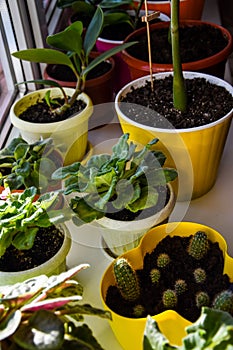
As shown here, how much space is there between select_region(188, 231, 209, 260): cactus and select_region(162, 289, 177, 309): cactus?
4.0 inches

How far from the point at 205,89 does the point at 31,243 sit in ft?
1.68

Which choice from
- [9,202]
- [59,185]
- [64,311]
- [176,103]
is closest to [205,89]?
[176,103]

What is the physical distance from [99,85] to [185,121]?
34 centimetres

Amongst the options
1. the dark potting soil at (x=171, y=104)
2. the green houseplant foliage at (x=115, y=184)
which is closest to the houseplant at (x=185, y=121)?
the dark potting soil at (x=171, y=104)

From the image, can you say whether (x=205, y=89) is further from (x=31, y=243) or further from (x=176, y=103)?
(x=31, y=243)

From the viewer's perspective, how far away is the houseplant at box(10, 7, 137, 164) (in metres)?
1.15

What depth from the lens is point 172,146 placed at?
3.42ft

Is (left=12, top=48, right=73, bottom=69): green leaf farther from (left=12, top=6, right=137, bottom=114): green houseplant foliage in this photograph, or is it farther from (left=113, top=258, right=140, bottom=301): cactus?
(left=113, top=258, right=140, bottom=301): cactus

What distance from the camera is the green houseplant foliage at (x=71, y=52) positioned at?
1.14 metres

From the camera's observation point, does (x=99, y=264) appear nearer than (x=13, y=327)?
No

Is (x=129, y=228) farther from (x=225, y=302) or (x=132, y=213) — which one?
(x=225, y=302)

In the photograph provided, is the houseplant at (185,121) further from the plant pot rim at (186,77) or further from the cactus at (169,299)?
the cactus at (169,299)

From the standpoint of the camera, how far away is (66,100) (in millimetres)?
1229

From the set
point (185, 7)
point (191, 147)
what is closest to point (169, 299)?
point (191, 147)
